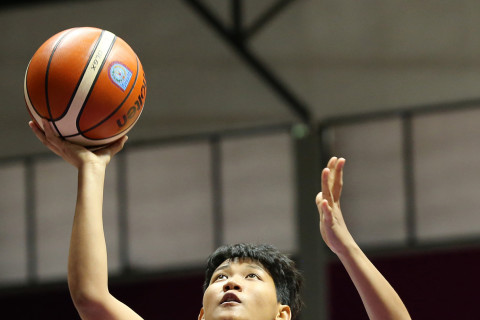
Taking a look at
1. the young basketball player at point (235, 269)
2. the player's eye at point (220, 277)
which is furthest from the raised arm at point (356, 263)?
the player's eye at point (220, 277)

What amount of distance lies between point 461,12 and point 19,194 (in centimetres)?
480

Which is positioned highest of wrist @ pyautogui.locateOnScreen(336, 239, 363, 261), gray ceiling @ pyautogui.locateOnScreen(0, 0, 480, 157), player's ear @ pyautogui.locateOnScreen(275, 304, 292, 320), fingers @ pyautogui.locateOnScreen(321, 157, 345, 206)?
gray ceiling @ pyautogui.locateOnScreen(0, 0, 480, 157)

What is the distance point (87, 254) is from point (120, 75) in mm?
829

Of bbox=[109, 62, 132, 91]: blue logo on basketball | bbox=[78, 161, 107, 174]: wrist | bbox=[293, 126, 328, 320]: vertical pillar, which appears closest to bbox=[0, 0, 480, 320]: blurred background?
bbox=[293, 126, 328, 320]: vertical pillar

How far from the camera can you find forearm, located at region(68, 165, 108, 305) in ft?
7.41

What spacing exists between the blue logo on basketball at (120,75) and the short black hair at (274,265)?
2.31ft

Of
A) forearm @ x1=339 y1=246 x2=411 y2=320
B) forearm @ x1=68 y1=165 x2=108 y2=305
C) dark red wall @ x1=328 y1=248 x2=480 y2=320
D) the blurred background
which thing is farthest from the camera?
dark red wall @ x1=328 y1=248 x2=480 y2=320

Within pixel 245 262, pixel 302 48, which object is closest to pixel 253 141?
pixel 302 48

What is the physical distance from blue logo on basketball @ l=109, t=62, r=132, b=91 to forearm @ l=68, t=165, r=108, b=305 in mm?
626

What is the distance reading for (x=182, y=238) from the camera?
9008mm

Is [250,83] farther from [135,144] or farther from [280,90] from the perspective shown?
[135,144]

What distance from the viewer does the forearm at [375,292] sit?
102 inches

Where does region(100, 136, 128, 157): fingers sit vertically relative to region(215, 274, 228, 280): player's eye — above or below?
above

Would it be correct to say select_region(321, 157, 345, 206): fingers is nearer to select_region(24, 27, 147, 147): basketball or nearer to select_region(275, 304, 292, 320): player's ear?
select_region(275, 304, 292, 320): player's ear
